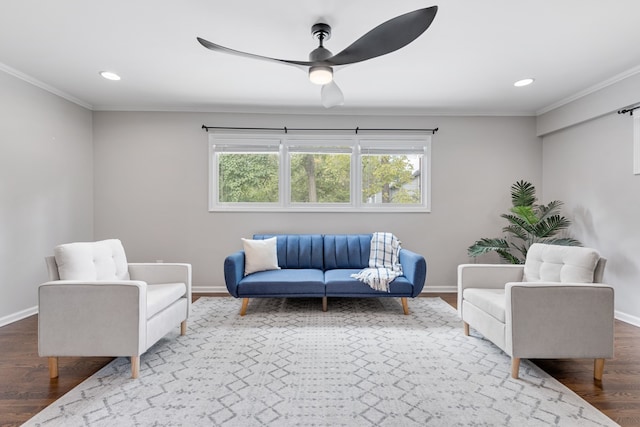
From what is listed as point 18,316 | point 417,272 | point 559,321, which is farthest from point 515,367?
point 18,316

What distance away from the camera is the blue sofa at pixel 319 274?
3139mm

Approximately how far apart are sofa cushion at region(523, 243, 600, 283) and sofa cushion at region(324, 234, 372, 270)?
65.3 inches

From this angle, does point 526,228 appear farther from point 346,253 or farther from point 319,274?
point 319,274

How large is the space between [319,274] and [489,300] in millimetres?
1694

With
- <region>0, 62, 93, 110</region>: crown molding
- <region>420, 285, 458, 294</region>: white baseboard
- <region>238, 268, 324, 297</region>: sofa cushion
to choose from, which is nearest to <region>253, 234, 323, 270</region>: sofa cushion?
<region>238, 268, 324, 297</region>: sofa cushion

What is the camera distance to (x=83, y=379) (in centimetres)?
201

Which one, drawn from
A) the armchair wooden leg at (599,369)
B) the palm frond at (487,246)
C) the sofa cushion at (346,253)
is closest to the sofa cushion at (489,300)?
the armchair wooden leg at (599,369)

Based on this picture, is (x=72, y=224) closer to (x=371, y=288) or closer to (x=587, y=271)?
(x=371, y=288)

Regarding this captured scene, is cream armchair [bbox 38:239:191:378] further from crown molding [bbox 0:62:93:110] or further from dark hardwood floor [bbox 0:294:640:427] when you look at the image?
crown molding [bbox 0:62:93:110]

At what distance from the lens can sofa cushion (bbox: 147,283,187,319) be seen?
7.20 ft

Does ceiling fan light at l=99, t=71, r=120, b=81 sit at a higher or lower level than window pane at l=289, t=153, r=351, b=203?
higher

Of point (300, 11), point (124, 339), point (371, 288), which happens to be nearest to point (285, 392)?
point (124, 339)

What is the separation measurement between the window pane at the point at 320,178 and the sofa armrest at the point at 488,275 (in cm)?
194

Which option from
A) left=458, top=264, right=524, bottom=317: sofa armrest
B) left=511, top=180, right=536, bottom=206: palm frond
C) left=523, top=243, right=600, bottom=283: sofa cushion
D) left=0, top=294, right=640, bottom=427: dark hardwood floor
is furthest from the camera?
left=511, top=180, right=536, bottom=206: palm frond
